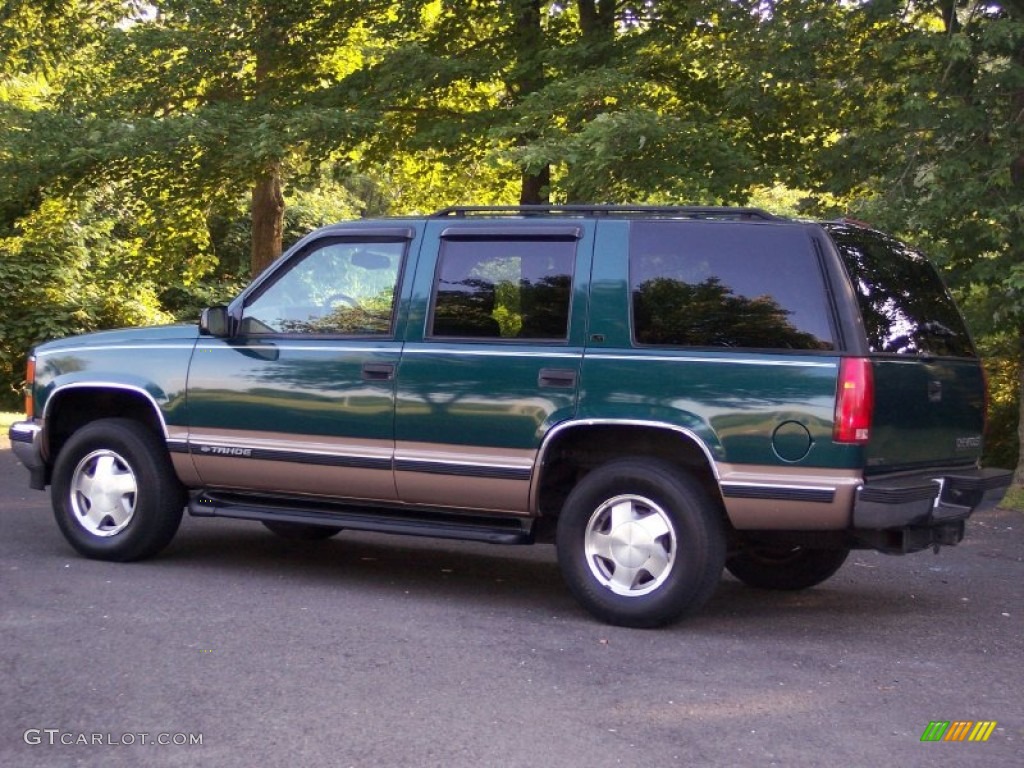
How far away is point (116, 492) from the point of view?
25.9 feet

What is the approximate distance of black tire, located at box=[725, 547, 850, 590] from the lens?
7.61 m

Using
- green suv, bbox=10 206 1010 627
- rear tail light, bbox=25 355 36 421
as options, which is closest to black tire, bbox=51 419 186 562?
green suv, bbox=10 206 1010 627

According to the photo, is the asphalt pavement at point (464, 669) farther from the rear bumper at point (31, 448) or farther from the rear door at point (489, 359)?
the rear door at point (489, 359)

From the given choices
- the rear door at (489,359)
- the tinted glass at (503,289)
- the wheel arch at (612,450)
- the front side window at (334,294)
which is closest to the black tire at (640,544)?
the wheel arch at (612,450)

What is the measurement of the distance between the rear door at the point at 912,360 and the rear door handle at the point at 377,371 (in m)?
2.38

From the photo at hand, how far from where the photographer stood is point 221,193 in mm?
17828

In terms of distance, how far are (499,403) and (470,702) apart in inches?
80.1

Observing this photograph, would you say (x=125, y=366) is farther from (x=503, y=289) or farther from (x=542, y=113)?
(x=542, y=113)

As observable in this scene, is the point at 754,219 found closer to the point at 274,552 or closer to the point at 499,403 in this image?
the point at 499,403

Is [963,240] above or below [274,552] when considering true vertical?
above

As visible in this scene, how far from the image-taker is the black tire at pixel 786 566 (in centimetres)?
761

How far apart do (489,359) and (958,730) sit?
9.78ft

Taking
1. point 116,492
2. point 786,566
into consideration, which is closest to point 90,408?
point 116,492

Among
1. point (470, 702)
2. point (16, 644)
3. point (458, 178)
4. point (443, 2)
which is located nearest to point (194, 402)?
point (16, 644)
